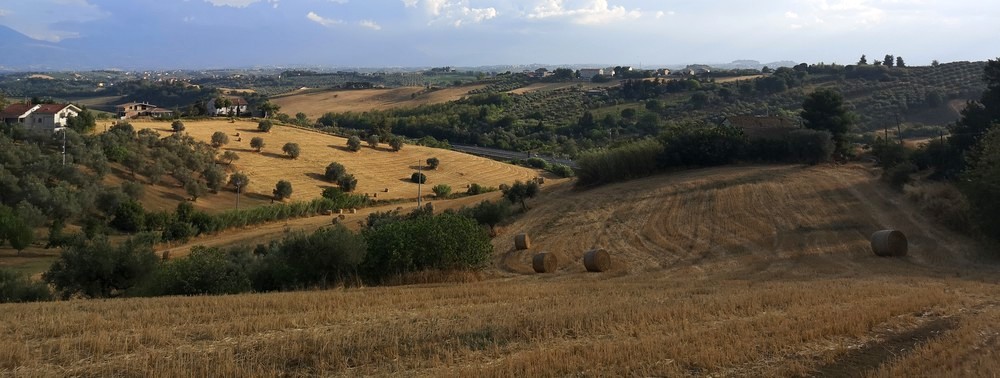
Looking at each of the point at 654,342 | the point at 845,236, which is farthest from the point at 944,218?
the point at 654,342

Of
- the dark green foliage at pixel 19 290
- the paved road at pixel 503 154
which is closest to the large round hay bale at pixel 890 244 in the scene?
the dark green foliage at pixel 19 290

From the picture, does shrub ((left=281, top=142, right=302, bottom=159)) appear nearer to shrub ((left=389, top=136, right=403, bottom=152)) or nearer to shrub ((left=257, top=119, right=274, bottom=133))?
shrub ((left=257, top=119, right=274, bottom=133))

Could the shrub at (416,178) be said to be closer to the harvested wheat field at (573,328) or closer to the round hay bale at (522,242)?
the round hay bale at (522,242)

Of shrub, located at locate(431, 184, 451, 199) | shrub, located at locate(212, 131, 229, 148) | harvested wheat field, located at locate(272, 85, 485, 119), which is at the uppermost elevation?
harvested wheat field, located at locate(272, 85, 485, 119)

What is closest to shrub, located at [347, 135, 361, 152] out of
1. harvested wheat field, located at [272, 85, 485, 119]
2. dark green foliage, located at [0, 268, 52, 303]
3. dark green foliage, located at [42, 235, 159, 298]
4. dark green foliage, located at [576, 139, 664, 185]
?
dark green foliage, located at [576, 139, 664, 185]

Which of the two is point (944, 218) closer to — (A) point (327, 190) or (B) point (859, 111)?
(A) point (327, 190)

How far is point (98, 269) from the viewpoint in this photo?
20578 mm

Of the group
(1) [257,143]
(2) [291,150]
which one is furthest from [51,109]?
(2) [291,150]

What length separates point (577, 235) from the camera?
3041 centimetres

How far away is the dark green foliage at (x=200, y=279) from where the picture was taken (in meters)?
19.3

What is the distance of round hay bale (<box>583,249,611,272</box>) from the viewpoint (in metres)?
23.2

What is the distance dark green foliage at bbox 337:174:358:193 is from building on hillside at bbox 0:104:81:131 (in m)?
24.7

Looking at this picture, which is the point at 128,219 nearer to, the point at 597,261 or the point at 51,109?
the point at 51,109

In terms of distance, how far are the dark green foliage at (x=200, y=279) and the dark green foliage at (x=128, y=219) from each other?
23114 mm
